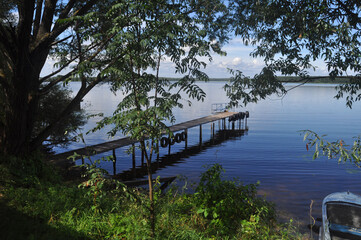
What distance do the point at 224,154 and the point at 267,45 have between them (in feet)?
66.1

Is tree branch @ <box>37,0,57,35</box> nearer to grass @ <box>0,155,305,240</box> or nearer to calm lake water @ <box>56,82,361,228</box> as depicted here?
grass @ <box>0,155,305,240</box>

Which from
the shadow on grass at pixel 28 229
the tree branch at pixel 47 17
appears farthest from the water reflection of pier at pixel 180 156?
the shadow on grass at pixel 28 229

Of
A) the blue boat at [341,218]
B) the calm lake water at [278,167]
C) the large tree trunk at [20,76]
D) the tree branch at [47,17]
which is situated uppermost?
the tree branch at [47,17]

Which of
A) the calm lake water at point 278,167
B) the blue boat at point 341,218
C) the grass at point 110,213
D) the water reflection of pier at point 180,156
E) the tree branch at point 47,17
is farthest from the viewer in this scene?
the water reflection of pier at point 180,156

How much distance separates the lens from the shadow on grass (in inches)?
229

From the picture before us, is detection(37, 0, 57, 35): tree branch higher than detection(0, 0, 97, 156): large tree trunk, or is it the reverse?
detection(37, 0, 57, 35): tree branch

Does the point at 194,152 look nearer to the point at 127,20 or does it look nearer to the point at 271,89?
the point at 271,89

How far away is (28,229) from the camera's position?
6.18 m

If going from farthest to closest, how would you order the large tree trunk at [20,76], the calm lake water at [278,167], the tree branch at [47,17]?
the calm lake water at [278,167] < the tree branch at [47,17] < the large tree trunk at [20,76]

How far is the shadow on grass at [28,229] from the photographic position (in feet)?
19.0

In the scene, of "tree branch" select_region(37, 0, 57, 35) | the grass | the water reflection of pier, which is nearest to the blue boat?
the grass

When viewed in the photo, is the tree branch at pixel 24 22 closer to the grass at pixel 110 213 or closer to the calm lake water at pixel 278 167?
the grass at pixel 110 213

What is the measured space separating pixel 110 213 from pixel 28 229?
1.88 m

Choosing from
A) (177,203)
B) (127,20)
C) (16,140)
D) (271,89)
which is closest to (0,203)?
(16,140)
